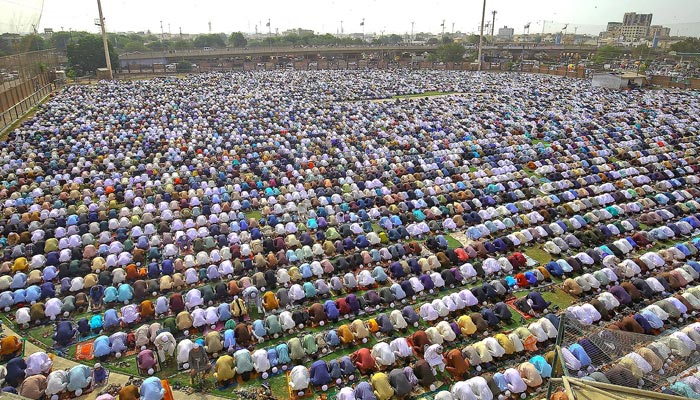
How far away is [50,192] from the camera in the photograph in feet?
79.3

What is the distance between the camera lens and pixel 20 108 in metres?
45.8

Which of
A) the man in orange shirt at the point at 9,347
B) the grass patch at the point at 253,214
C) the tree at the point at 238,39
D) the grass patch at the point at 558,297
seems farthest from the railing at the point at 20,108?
the tree at the point at 238,39

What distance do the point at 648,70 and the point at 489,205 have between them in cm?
7901

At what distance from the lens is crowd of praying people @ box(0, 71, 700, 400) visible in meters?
12.5

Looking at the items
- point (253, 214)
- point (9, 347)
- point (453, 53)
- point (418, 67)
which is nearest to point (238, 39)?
point (418, 67)

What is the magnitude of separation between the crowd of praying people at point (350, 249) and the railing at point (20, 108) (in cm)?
520

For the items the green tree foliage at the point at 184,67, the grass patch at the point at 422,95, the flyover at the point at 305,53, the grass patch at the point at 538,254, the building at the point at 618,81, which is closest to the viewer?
the grass patch at the point at 538,254

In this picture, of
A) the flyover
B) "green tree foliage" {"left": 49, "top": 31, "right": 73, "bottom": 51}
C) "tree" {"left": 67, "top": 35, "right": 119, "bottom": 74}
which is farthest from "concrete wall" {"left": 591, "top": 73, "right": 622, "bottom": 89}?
"green tree foliage" {"left": 49, "top": 31, "right": 73, "bottom": 51}

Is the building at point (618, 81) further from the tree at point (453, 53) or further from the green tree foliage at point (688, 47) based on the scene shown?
the green tree foliage at point (688, 47)

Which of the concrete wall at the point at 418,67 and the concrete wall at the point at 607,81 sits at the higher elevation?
the concrete wall at the point at 418,67

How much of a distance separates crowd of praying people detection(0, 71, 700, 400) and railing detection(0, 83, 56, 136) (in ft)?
17.1

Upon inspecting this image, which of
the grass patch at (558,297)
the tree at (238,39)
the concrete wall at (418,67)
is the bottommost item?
the grass patch at (558,297)

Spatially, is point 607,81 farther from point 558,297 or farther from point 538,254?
point 558,297

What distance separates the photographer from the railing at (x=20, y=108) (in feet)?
132
